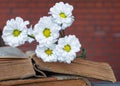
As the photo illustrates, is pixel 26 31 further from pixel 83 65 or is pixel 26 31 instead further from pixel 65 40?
pixel 83 65

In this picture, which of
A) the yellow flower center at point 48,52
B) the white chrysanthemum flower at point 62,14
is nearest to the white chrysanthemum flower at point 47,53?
the yellow flower center at point 48,52

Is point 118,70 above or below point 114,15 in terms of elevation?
below

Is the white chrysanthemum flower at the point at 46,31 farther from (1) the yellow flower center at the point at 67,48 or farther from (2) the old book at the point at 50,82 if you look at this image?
(2) the old book at the point at 50,82

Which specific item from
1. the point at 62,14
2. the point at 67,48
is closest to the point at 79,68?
the point at 67,48

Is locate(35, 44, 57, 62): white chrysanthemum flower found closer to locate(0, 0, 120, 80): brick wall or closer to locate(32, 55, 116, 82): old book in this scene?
locate(32, 55, 116, 82): old book

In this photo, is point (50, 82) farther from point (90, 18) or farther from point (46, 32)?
point (90, 18)

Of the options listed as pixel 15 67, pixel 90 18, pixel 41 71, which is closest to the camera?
pixel 15 67

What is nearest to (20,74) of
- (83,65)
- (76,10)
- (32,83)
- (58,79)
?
(32,83)
